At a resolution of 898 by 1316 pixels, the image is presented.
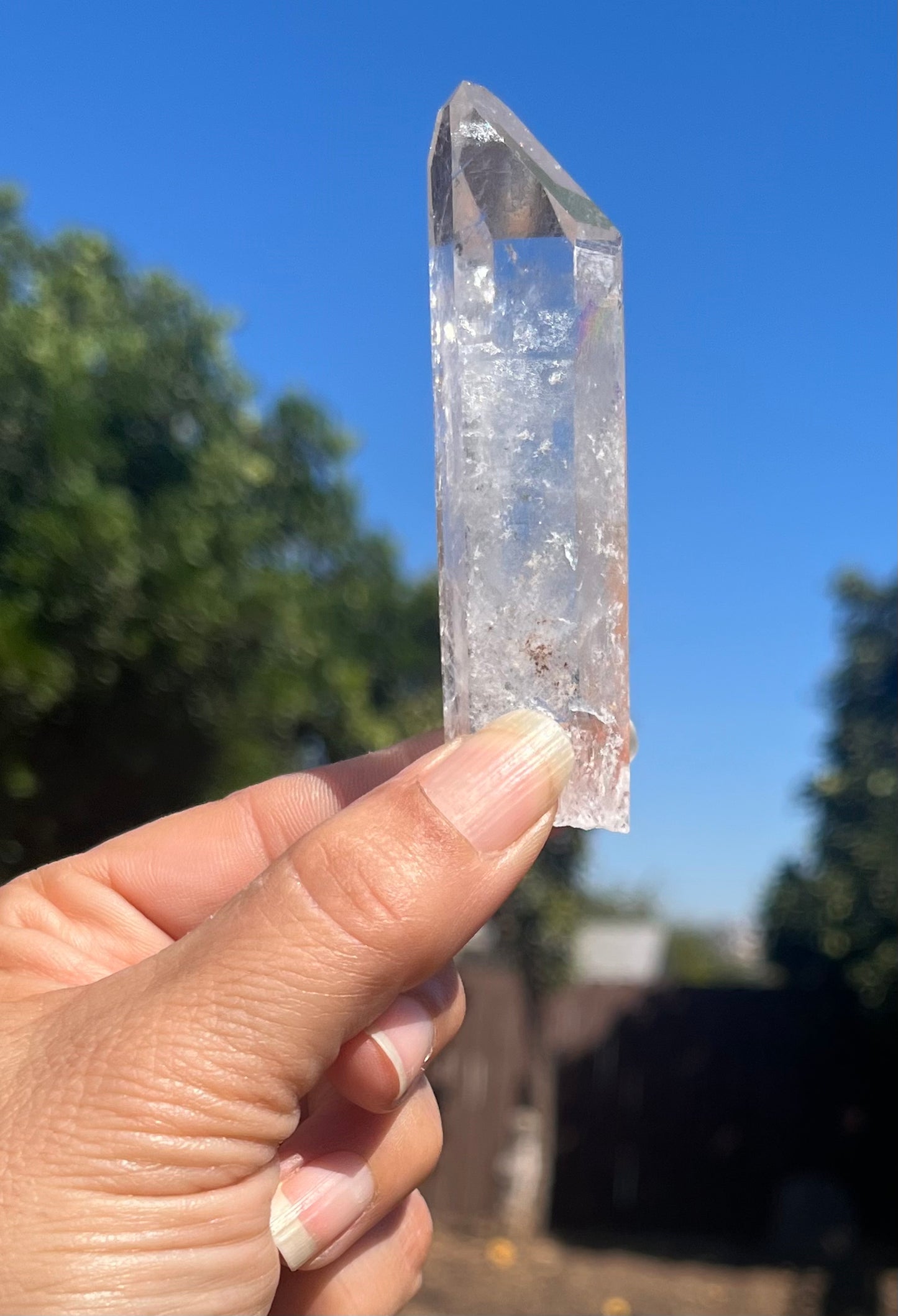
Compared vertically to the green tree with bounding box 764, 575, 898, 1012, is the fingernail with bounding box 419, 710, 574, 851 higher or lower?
higher

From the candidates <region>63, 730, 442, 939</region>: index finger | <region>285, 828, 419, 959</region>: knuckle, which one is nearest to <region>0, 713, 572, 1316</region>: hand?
<region>285, 828, 419, 959</region>: knuckle

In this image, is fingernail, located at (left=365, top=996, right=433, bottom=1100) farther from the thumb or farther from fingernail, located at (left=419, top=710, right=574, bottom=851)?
fingernail, located at (left=419, top=710, right=574, bottom=851)

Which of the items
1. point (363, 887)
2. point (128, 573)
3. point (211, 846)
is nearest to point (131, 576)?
point (128, 573)

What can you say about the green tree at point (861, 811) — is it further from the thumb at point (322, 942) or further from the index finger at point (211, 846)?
the thumb at point (322, 942)

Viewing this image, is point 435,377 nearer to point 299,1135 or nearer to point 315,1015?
point 315,1015

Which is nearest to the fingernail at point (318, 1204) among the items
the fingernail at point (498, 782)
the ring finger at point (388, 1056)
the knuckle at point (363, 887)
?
the ring finger at point (388, 1056)

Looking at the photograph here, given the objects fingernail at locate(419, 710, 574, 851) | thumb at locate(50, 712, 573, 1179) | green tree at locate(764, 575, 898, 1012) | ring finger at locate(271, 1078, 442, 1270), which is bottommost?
green tree at locate(764, 575, 898, 1012)
